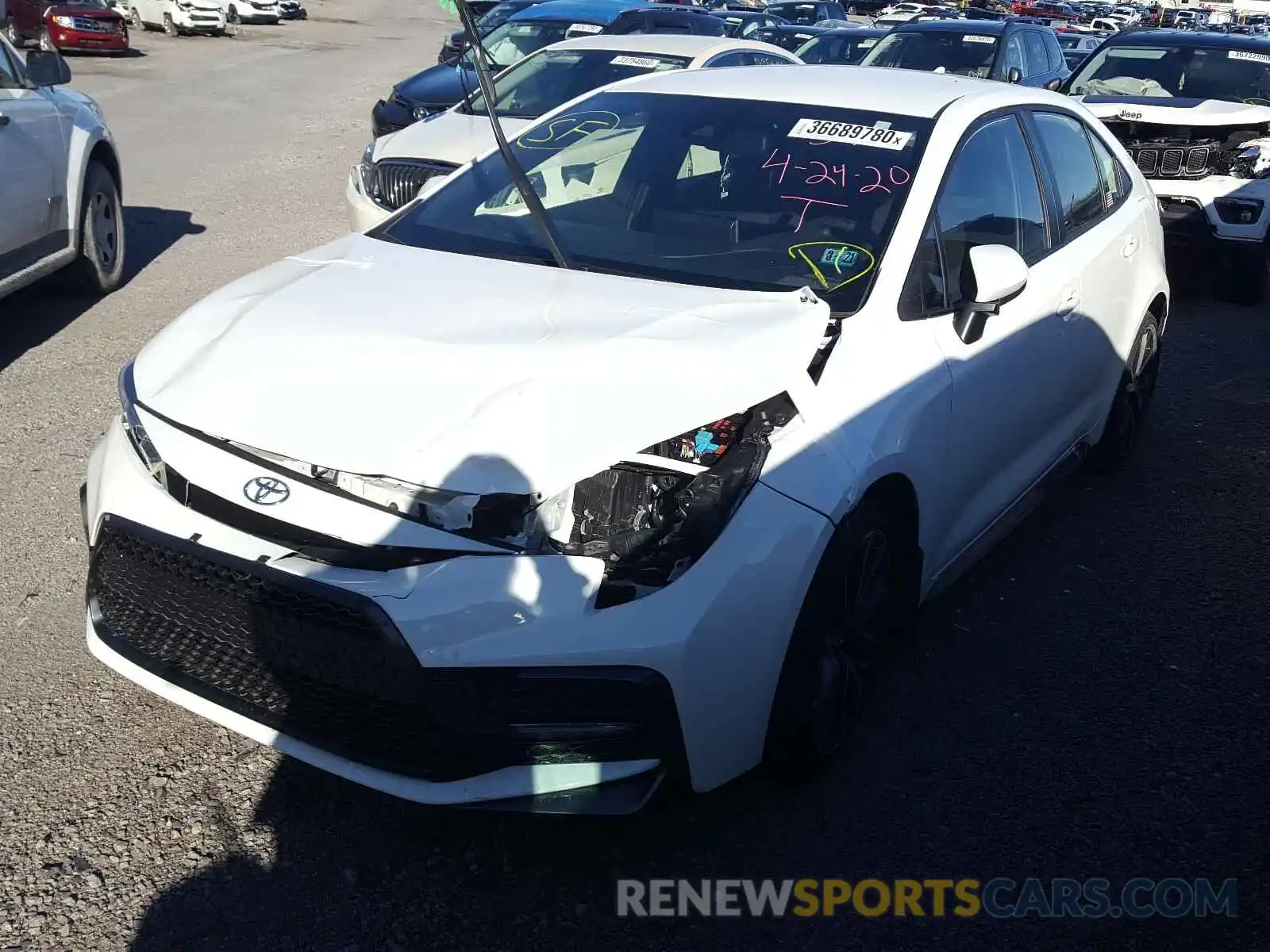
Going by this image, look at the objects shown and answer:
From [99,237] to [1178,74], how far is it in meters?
8.28

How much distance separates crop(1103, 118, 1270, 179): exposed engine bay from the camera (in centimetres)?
900

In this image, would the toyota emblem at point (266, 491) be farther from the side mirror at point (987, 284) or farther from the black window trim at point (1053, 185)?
the black window trim at point (1053, 185)

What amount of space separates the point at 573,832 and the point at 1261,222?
787 centimetres

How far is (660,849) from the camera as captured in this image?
3.08 m

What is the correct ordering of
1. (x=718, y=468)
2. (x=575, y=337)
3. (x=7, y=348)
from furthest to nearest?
(x=7, y=348), (x=575, y=337), (x=718, y=468)

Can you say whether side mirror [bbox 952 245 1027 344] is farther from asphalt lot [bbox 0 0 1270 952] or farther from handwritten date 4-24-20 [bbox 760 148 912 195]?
asphalt lot [bbox 0 0 1270 952]

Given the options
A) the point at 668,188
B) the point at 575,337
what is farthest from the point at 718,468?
the point at 668,188

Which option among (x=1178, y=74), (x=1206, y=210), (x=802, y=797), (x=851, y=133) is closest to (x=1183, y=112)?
(x=1206, y=210)

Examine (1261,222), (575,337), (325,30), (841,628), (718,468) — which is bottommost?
(325,30)

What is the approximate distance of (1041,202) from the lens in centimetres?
449

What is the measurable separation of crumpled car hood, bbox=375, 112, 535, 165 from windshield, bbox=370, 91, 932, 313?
363 centimetres

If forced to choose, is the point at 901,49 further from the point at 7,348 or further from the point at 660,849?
the point at 660,849

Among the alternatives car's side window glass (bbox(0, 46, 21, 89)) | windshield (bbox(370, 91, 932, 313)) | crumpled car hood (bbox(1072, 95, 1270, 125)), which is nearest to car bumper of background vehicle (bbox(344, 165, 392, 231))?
car's side window glass (bbox(0, 46, 21, 89))

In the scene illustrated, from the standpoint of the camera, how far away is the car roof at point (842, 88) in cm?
418
